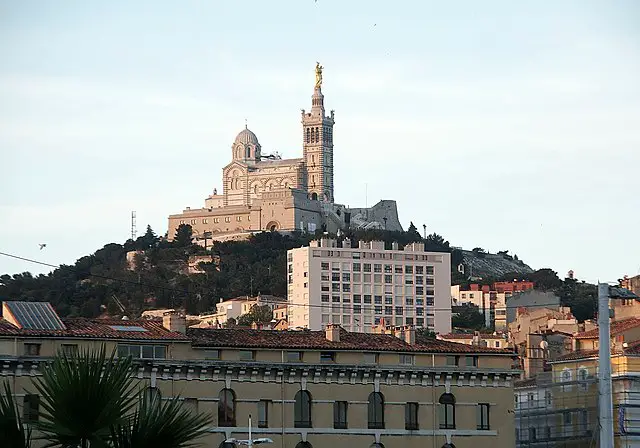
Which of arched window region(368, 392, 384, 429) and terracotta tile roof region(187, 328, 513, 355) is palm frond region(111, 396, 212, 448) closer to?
terracotta tile roof region(187, 328, 513, 355)

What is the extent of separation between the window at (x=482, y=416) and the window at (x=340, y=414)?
6248 mm

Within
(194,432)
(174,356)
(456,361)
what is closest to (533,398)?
(456,361)

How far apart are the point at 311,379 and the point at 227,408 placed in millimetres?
3969

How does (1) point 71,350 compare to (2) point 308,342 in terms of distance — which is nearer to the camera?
(1) point 71,350

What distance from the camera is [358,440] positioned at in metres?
73.9

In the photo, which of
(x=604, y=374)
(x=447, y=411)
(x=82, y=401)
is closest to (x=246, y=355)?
(x=447, y=411)

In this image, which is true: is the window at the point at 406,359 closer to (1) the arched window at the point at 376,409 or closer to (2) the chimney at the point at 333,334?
(1) the arched window at the point at 376,409

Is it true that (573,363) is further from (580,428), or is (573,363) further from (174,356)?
(174,356)

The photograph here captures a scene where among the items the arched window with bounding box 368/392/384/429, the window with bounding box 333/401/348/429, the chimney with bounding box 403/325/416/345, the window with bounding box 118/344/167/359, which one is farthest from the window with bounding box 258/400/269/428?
the chimney with bounding box 403/325/416/345

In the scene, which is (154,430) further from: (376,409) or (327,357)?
(376,409)

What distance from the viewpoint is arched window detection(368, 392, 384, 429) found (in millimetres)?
74812

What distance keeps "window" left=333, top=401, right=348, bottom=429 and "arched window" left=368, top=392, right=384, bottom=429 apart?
3.90 ft

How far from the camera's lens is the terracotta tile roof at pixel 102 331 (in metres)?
69.1

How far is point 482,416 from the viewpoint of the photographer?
76750 millimetres
